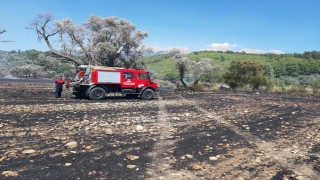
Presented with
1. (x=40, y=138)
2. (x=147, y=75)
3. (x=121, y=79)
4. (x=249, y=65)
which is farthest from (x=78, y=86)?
(x=249, y=65)

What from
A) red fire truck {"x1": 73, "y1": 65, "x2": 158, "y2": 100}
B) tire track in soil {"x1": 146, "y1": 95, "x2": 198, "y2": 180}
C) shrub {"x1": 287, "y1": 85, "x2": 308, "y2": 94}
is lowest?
tire track in soil {"x1": 146, "y1": 95, "x2": 198, "y2": 180}

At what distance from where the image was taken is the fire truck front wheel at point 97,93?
48.5ft

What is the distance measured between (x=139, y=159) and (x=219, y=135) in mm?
2921

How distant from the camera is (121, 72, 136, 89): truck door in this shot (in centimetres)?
1576

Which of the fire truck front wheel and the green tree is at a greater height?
the green tree

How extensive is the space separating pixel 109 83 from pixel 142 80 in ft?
7.67

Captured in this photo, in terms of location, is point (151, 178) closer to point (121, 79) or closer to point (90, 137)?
point (90, 137)

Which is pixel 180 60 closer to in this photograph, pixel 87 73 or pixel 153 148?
pixel 87 73

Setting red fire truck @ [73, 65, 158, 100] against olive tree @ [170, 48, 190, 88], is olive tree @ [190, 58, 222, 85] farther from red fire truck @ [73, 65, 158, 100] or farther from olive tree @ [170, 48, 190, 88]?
red fire truck @ [73, 65, 158, 100]

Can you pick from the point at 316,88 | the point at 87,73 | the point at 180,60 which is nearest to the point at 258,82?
the point at 316,88

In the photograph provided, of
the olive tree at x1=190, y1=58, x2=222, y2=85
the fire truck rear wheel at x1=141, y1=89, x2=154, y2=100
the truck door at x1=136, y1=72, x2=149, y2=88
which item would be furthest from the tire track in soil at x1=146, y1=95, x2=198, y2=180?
the olive tree at x1=190, y1=58, x2=222, y2=85

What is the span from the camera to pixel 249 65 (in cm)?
2923

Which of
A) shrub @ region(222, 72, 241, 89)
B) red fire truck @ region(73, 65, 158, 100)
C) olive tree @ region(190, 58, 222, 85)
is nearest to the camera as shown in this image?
red fire truck @ region(73, 65, 158, 100)

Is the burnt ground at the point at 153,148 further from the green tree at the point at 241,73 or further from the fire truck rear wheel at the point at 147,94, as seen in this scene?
the green tree at the point at 241,73
